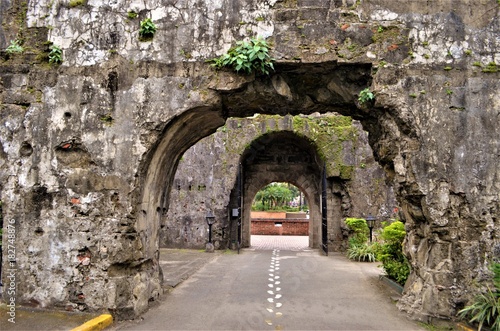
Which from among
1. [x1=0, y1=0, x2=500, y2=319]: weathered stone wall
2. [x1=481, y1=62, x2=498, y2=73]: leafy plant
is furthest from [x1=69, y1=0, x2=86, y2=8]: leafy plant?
[x1=481, y1=62, x2=498, y2=73]: leafy plant

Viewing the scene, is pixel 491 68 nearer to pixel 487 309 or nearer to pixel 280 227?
pixel 487 309

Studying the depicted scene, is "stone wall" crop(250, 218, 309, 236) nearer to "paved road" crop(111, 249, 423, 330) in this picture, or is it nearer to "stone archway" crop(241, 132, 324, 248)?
"stone archway" crop(241, 132, 324, 248)

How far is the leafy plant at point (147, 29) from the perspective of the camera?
518cm

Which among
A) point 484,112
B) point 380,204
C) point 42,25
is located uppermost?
point 42,25

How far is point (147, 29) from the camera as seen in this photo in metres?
5.17

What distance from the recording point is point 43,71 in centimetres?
529

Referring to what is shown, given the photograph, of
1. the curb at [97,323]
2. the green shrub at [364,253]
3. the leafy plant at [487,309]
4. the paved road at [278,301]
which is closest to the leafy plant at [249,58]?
the paved road at [278,301]

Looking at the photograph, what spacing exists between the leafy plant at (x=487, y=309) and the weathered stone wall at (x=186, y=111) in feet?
0.64

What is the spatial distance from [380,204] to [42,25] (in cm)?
982

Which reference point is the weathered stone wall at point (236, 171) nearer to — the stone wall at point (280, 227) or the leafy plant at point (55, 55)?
the leafy plant at point (55, 55)

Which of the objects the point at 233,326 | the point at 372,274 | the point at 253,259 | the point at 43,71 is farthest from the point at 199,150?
the point at 233,326

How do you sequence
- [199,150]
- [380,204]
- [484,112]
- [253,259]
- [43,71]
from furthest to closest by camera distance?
[199,150] < [380,204] < [253,259] < [43,71] < [484,112]

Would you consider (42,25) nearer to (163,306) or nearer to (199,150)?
(163,306)

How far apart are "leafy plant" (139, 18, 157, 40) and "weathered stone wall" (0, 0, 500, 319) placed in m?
0.08
